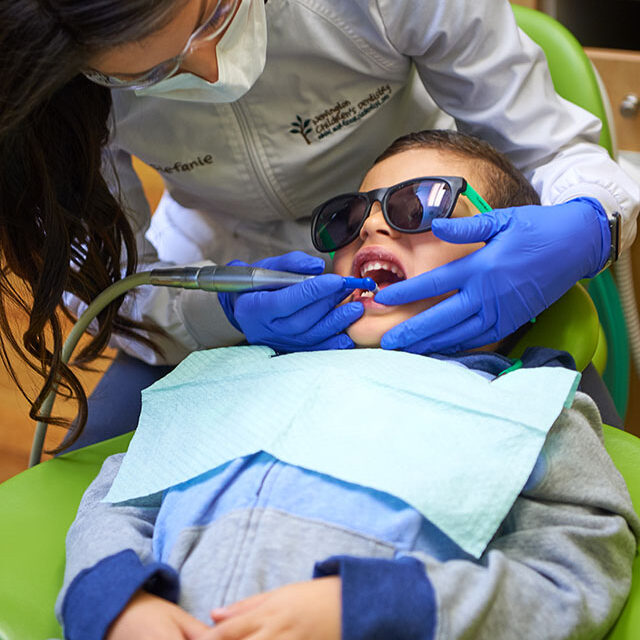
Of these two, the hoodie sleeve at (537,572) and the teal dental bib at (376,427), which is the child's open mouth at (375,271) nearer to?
the teal dental bib at (376,427)

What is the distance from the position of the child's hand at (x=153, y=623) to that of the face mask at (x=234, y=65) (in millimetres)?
637

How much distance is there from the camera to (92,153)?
113 cm

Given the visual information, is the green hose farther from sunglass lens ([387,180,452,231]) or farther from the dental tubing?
sunglass lens ([387,180,452,231])

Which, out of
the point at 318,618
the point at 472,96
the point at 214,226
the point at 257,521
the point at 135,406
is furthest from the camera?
the point at 214,226

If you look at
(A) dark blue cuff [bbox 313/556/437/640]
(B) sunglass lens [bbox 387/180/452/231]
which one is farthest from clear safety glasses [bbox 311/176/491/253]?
(A) dark blue cuff [bbox 313/556/437/640]

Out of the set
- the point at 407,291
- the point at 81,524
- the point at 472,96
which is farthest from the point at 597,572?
the point at 472,96

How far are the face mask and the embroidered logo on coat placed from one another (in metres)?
0.20

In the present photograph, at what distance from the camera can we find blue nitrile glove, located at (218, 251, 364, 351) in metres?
1.06

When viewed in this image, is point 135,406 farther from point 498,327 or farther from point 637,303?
point 637,303

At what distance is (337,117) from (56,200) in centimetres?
48

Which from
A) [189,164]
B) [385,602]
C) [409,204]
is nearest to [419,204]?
[409,204]

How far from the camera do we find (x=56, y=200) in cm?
109

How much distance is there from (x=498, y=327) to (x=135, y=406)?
0.64 meters

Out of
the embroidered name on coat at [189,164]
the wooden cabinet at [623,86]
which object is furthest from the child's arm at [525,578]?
the wooden cabinet at [623,86]
